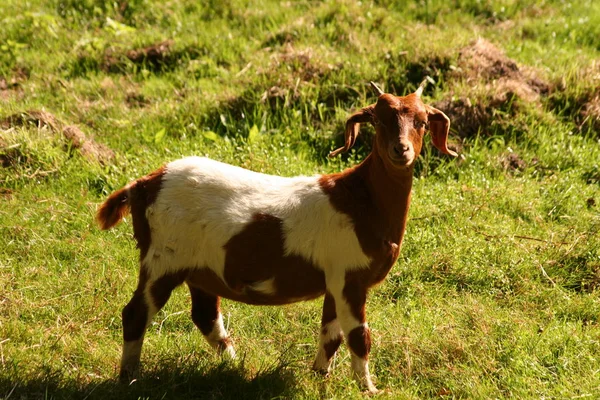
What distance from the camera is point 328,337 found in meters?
4.91

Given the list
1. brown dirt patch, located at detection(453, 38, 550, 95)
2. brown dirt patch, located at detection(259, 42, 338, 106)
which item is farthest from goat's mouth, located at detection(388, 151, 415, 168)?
brown dirt patch, located at detection(453, 38, 550, 95)

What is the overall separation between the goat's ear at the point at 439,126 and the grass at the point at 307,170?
49.8 inches

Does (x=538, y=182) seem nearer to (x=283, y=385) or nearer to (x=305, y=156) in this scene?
(x=305, y=156)

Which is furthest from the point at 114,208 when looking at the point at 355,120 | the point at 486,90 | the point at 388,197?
the point at 486,90

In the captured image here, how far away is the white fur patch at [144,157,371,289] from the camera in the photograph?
459cm

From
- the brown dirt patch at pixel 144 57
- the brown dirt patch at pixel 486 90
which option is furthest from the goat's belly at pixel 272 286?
the brown dirt patch at pixel 144 57

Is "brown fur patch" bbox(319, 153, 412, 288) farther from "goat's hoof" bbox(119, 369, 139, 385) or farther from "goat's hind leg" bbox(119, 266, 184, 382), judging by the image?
"goat's hoof" bbox(119, 369, 139, 385)

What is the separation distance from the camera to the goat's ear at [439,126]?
15.7ft

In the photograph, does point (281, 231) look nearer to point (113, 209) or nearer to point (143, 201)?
point (143, 201)

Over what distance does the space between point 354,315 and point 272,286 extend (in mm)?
505

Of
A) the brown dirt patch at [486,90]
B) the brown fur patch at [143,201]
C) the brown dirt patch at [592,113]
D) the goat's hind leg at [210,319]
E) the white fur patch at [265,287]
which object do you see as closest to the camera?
the white fur patch at [265,287]

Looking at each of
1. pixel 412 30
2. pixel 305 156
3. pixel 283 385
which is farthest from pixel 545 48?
pixel 283 385

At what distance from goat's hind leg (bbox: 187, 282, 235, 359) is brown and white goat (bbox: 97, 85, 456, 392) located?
281 millimetres

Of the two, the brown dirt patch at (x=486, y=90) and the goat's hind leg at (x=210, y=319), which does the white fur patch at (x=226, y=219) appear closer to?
the goat's hind leg at (x=210, y=319)
